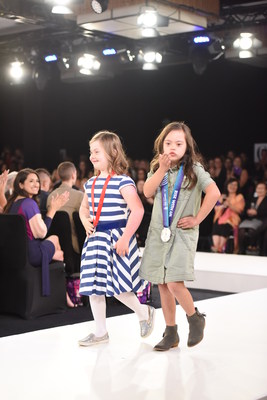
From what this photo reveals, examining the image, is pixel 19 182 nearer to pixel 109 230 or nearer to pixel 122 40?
pixel 109 230

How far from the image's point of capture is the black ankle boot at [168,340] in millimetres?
3547

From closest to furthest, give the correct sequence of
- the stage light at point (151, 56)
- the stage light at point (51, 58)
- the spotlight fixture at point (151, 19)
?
the spotlight fixture at point (151, 19), the stage light at point (151, 56), the stage light at point (51, 58)

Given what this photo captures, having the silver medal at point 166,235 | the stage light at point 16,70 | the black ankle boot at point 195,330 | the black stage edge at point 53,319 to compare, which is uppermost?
the stage light at point 16,70

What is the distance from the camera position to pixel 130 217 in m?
3.51

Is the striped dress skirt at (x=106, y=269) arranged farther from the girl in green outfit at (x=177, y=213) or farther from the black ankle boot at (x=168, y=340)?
the black ankle boot at (x=168, y=340)

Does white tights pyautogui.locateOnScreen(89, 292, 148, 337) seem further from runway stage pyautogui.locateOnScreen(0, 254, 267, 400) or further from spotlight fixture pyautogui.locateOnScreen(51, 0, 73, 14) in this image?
spotlight fixture pyautogui.locateOnScreen(51, 0, 73, 14)

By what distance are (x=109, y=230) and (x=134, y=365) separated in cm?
69

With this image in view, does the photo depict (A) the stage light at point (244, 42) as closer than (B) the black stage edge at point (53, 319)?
No

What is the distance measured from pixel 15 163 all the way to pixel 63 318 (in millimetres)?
8746

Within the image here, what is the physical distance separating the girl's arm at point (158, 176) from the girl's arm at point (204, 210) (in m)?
0.20

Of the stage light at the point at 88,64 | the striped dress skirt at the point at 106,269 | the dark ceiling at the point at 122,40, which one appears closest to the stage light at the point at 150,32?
the dark ceiling at the point at 122,40

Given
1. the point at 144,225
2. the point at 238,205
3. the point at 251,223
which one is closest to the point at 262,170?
the point at 238,205

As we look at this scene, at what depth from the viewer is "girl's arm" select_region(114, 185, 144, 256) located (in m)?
3.51

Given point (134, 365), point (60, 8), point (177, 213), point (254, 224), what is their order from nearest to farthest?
1. point (134, 365)
2. point (177, 213)
3. point (60, 8)
4. point (254, 224)
